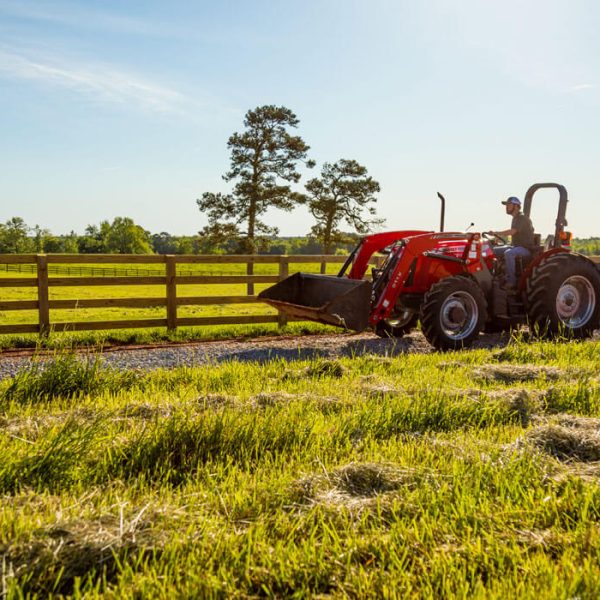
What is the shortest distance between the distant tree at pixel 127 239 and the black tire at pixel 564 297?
312ft

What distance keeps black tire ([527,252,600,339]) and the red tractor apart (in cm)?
1

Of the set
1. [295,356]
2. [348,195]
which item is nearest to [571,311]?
[295,356]

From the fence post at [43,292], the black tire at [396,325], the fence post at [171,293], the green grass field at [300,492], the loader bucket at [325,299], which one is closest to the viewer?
the green grass field at [300,492]

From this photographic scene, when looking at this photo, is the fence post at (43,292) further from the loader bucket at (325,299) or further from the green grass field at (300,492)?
the green grass field at (300,492)

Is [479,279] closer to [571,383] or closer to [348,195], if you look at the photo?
[571,383]

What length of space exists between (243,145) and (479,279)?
28763 millimetres

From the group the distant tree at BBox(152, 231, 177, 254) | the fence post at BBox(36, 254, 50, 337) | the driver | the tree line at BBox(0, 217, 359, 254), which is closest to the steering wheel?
the driver

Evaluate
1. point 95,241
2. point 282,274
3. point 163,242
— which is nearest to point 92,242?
point 95,241

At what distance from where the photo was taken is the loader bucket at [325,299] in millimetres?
8547

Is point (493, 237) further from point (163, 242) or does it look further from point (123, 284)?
point (163, 242)

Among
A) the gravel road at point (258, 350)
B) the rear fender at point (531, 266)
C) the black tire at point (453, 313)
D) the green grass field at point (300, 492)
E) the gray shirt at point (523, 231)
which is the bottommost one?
the gravel road at point (258, 350)

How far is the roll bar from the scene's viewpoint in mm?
10219

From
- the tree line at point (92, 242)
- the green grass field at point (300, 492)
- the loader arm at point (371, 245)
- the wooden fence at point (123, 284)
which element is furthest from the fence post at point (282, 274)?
the tree line at point (92, 242)

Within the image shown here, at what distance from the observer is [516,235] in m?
10.2
